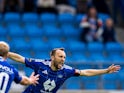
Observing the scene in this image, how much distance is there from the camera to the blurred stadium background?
15.0m

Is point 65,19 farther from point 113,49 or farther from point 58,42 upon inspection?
point 113,49

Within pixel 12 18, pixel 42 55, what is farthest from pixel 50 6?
pixel 42 55

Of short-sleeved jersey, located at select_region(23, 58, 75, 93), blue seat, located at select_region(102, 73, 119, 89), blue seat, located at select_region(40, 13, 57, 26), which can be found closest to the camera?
short-sleeved jersey, located at select_region(23, 58, 75, 93)

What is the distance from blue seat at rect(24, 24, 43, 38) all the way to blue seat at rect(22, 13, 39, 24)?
14cm

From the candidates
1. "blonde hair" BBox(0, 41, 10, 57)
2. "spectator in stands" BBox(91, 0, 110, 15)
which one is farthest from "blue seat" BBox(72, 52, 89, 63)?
"blonde hair" BBox(0, 41, 10, 57)

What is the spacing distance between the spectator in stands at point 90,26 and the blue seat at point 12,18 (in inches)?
70.7

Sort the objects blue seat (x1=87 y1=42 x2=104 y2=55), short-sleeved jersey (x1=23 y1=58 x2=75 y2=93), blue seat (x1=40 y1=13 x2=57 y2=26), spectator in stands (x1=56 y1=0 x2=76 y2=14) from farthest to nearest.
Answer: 1. spectator in stands (x1=56 y1=0 x2=76 y2=14)
2. blue seat (x1=40 y1=13 x2=57 y2=26)
3. blue seat (x1=87 y1=42 x2=104 y2=55)
4. short-sleeved jersey (x1=23 y1=58 x2=75 y2=93)

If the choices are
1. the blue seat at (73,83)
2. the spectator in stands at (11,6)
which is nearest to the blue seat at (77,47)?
Answer: the blue seat at (73,83)

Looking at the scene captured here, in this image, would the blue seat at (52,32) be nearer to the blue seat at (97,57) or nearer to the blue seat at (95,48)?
the blue seat at (95,48)

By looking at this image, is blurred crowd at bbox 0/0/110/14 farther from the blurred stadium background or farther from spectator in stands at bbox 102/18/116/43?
spectator in stands at bbox 102/18/116/43

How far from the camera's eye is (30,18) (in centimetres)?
1777

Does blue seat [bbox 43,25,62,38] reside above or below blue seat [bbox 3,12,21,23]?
below

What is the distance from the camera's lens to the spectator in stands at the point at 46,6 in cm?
1781

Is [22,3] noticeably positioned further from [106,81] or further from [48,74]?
[48,74]
